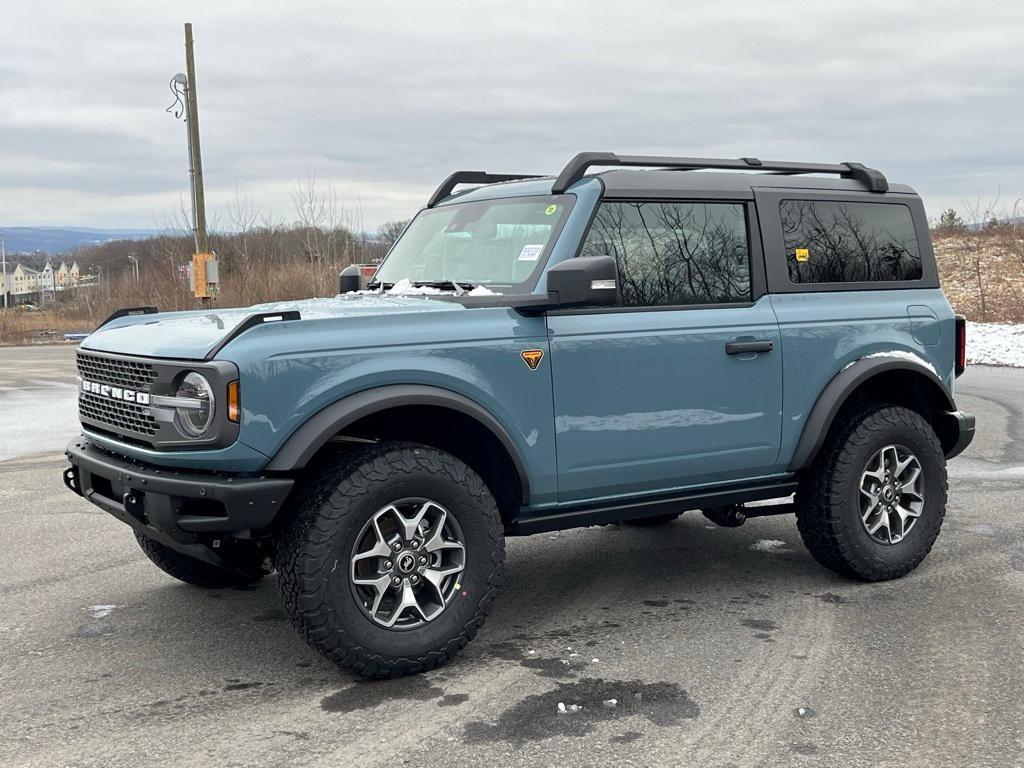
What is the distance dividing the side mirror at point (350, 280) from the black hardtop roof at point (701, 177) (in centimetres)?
64

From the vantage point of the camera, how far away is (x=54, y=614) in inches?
196

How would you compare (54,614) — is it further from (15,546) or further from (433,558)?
(433,558)

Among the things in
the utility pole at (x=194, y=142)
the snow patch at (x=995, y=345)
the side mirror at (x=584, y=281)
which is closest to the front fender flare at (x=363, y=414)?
the side mirror at (x=584, y=281)

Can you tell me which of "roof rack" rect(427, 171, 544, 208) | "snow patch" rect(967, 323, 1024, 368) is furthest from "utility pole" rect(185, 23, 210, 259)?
"roof rack" rect(427, 171, 544, 208)

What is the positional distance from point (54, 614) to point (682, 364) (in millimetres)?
3118

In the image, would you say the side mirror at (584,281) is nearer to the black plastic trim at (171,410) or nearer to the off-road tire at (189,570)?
the black plastic trim at (171,410)

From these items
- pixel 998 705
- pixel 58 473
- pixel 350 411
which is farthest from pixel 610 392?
pixel 58 473

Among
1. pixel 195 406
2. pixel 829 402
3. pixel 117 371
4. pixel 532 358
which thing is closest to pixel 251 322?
pixel 195 406

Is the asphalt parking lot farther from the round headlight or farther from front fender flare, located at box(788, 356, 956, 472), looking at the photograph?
the round headlight

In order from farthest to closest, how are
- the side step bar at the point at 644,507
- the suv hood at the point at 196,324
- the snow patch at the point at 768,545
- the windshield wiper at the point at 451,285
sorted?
the snow patch at the point at 768,545, the windshield wiper at the point at 451,285, the side step bar at the point at 644,507, the suv hood at the point at 196,324

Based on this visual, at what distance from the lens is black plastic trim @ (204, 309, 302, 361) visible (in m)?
3.77

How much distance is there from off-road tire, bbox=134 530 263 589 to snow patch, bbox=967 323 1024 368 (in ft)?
51.8

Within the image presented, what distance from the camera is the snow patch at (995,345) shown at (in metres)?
18.5

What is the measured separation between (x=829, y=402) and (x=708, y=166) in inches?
50.5
